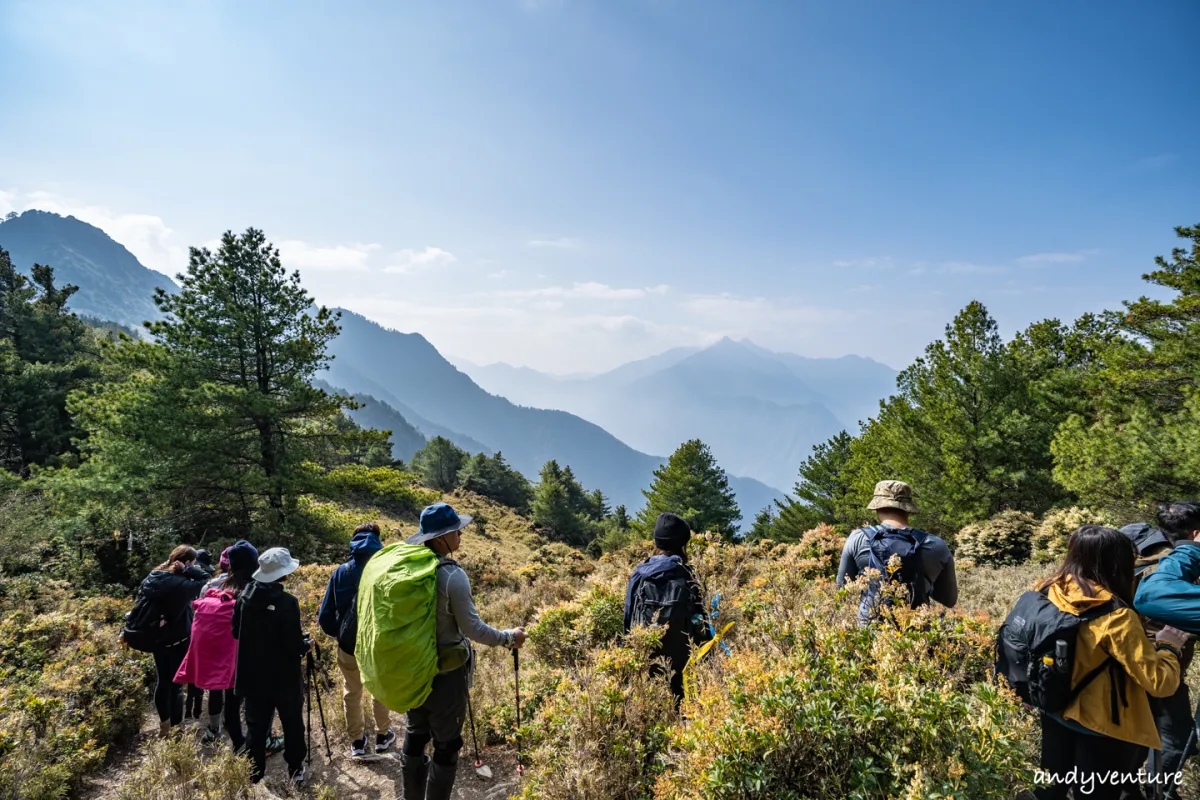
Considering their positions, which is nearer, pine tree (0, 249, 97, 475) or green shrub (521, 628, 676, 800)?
green shrub (521, 628, 676, 800)

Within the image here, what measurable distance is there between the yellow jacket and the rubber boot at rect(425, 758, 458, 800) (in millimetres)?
3393

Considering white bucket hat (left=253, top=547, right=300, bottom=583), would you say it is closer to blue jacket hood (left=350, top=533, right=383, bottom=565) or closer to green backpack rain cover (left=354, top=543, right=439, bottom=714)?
blue jacket hood (left=350, top=533, right=383, bottom=565)

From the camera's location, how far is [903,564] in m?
3.18

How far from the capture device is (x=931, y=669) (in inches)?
88.3

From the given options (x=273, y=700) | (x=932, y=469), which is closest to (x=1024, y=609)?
(x=273, y=700)

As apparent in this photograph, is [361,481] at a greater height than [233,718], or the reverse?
[361,481]

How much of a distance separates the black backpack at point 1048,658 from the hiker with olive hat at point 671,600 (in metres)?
1.78

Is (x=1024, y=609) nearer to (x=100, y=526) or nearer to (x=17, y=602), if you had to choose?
(x=17, y=602)

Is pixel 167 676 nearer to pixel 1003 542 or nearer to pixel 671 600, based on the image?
pixel 671 600

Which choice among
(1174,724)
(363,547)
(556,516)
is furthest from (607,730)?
(556,516)

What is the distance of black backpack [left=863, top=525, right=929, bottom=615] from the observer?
124 inches

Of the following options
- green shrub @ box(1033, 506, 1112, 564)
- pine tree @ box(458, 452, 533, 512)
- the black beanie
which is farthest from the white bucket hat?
pine tree @ box(458, 452, 533, 512)

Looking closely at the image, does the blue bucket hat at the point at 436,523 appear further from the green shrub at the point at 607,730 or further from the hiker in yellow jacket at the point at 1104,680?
the hiker in yellow jacket at the point at 1104,680

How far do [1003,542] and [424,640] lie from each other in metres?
13.1
